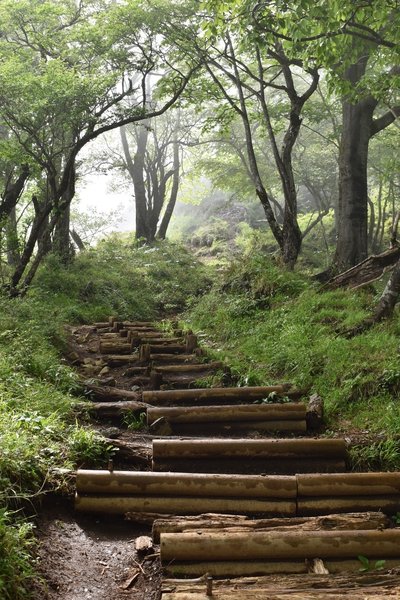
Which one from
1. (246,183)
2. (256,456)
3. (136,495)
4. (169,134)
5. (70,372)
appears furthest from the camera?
(169,134)

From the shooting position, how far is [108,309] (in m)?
12.9

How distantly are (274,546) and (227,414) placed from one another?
2.40 meters

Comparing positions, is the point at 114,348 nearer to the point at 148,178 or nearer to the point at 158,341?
the point at 158,341

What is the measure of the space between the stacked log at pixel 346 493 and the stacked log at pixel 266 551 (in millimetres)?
623

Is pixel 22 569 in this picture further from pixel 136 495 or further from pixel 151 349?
pixel 151 349

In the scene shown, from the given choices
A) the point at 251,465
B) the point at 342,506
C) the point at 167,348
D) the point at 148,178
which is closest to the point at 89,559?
the point at 251,465

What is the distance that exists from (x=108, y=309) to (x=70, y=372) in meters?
6.07

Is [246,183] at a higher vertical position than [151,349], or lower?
higher

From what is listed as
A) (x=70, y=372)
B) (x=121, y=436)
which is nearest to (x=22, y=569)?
(x=121, y=436)

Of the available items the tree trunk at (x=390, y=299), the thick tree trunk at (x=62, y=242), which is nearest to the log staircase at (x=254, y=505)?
the tree trunk at (x=390, y=299)

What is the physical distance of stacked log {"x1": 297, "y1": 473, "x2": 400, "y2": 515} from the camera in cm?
413

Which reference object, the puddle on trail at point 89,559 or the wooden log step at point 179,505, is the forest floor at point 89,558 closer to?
the puddle on trail at point 89,559

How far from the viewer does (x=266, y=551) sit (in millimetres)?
3432

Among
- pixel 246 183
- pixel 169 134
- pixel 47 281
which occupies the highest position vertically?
pixel 169 134
